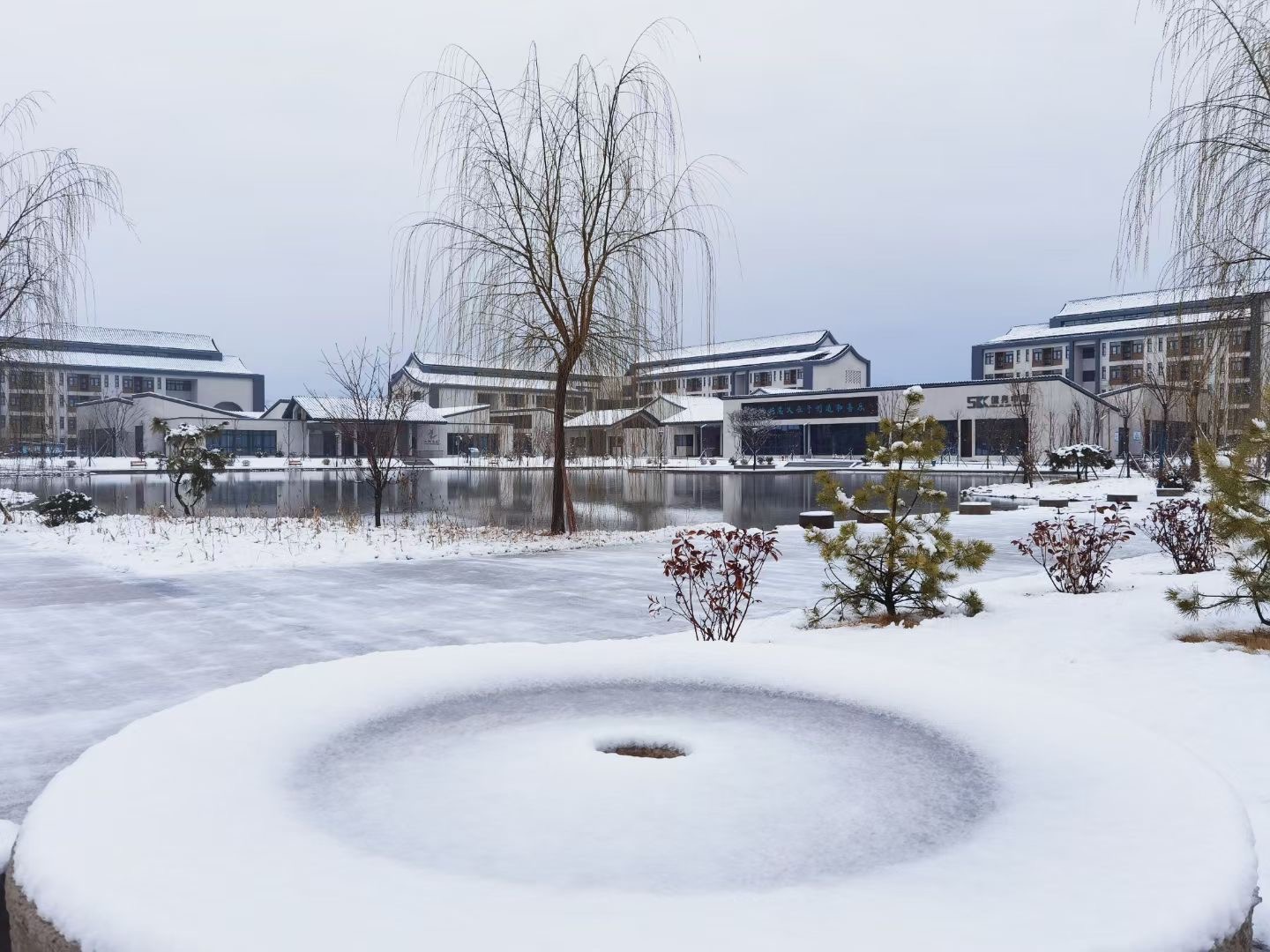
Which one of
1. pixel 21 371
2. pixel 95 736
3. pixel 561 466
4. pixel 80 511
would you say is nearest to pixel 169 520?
pixel 80 511

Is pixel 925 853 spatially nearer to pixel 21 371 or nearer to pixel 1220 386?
pixel 1220 386

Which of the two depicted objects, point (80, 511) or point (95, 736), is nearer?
point (95, 736)

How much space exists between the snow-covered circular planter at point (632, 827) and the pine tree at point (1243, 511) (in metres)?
3.85

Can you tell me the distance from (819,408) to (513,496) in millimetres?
44088

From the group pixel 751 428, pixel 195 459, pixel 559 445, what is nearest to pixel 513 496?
pixel 195 459

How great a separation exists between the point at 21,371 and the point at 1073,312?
276ft

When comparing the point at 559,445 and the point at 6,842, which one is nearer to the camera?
the point at 6,842

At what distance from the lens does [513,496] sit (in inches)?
1238

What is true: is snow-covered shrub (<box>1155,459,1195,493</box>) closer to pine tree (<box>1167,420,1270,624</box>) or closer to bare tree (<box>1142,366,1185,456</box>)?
bare tree (<box>1142,366,1185,456</box>)

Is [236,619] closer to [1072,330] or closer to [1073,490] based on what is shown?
[1073,490]

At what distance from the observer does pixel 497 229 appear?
15148 millimetres

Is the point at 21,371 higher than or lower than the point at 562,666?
higher

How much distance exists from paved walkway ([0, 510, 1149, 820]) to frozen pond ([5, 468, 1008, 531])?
25.9ft

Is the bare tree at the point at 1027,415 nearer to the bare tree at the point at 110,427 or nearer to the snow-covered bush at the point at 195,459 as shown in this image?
the snow-covered bush at the point at 195,459
